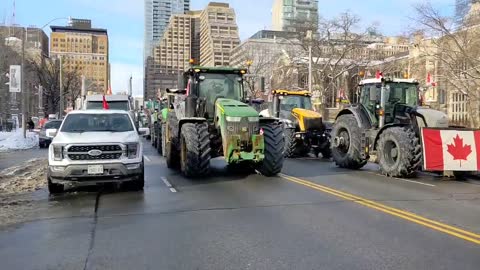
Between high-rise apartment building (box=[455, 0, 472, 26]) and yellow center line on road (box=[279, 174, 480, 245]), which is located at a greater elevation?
high-rise apartment building (box=[455, 0, 472, 26])

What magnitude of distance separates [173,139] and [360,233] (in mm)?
9942

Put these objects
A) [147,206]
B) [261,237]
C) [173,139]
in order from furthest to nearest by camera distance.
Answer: [173,139] → [147,206] → [261,237]

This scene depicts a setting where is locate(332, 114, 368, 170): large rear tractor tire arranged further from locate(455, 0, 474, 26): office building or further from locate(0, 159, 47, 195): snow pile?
locate(455, 0, 474, 26): office building

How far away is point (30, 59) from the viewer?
65438mm

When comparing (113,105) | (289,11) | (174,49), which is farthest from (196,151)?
(289,11)

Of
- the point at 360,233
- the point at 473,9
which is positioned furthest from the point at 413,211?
the point at 473,9

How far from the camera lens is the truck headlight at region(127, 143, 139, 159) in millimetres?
11651

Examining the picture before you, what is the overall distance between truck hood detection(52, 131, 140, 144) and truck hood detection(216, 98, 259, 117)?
2.79 m

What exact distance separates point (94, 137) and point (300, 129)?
12080 mm

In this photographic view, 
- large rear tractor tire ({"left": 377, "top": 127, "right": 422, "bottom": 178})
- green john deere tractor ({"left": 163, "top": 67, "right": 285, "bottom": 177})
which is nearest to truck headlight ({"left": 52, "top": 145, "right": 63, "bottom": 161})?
green john deere tractor ({"left": 163, "top": 67, "right": 285, "bottom": 177})

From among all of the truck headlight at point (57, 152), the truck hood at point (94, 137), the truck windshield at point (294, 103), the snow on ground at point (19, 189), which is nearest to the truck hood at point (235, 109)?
the truck hood at point (94, 137)

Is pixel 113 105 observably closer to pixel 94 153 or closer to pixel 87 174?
pixel 94 153

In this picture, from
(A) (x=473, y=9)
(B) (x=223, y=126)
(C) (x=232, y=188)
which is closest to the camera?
(C) (x=232, y=188)

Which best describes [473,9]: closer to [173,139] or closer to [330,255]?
[173,139]
